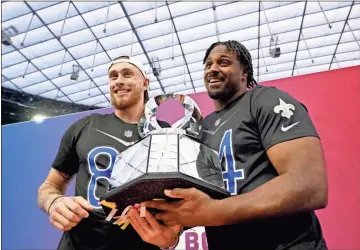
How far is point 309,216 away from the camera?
1035mm

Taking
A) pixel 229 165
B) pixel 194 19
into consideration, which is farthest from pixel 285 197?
pixel 194 19

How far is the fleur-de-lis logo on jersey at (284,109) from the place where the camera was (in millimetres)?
1002

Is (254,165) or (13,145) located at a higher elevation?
(13,145)

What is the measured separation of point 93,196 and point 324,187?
99 centimetres

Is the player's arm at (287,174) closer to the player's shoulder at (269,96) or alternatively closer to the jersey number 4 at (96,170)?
the player's shoulder at (269,96)

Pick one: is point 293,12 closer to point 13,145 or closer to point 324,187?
point 13,145

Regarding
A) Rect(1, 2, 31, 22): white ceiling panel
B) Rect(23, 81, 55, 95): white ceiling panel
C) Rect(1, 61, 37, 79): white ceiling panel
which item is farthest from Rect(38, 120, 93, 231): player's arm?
Rect(23, 81, 55, 95): white ceiling panel

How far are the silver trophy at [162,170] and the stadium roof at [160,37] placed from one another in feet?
27.2

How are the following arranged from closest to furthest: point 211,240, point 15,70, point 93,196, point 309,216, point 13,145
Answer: point 309,216, point 211,240, point 93,196, point 13,145, point 15,70

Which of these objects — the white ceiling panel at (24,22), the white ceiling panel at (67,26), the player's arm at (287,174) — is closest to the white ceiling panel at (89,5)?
the white ceiling panel at (67,26)

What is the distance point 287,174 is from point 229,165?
29 cm

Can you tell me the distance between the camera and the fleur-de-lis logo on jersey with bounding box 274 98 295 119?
3.29ft

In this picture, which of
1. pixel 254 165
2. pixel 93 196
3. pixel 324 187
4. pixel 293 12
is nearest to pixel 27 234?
pixel 93 196

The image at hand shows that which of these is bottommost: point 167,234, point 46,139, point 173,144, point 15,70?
point 167,234
